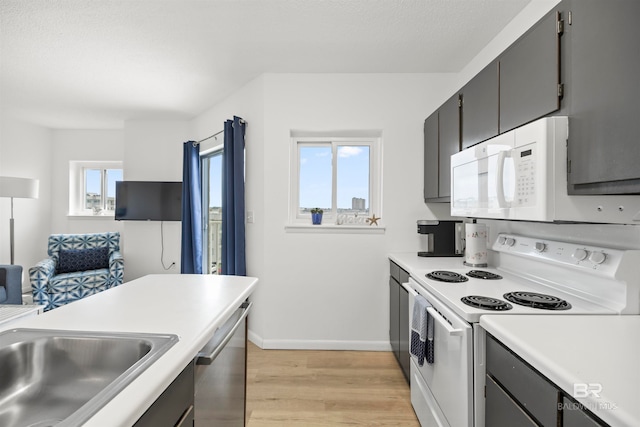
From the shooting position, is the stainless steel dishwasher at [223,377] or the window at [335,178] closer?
the stainless steel dishwasher at [223,377]

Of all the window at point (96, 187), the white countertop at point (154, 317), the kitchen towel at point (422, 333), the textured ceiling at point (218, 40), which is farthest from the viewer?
the window at point (96, 187)

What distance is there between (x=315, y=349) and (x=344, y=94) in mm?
2311

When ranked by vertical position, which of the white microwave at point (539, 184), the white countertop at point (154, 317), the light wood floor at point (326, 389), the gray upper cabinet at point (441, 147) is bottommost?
the light wood floor at point (326, 389)

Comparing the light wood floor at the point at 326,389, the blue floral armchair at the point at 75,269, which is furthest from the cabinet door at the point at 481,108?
the blue floral armchair at the point at 75,269

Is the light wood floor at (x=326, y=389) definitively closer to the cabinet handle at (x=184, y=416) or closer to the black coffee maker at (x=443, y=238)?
the black coffee maker at (x=443, y=238)

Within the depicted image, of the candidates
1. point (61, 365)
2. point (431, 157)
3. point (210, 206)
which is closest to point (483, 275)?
point (431, 157)

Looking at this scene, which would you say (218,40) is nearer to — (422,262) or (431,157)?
(431,157)

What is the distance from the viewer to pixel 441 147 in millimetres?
2471

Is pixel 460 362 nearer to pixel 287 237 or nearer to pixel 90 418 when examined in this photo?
pixel 90 418

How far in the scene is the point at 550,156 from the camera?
1218 millimetres

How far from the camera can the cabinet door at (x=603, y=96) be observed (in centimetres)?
93

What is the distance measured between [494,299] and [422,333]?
17.3 inches

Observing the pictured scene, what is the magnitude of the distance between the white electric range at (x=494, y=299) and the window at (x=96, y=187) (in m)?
5.11

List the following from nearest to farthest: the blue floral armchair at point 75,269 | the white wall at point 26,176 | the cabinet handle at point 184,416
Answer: the cabinet handle at point 184,416 < the blue floral armchair at point 75,269 < the white wall at point 26,176
